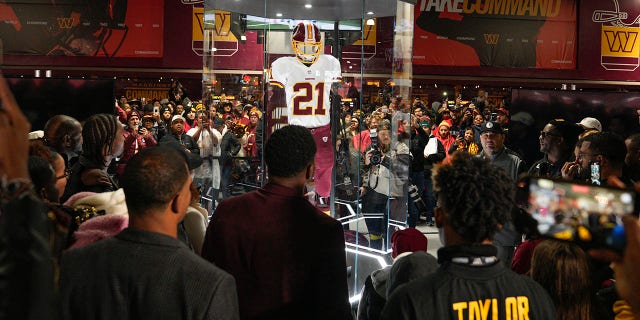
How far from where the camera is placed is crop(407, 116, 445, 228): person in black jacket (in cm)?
822

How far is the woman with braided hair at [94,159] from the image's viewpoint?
3018 mm

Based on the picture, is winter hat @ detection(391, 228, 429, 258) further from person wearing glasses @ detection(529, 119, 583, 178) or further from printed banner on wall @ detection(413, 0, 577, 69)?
printed banner on wall @ detection(413, 0, 577, 69)

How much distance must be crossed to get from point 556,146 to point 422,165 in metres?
3.92

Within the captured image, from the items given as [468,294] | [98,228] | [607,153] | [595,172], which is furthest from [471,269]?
[607,153]

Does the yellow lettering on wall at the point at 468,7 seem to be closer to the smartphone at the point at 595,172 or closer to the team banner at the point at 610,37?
the team banner at the point at 610,37

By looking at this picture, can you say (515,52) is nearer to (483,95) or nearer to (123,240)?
(483,95)

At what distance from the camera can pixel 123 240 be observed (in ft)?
5.03

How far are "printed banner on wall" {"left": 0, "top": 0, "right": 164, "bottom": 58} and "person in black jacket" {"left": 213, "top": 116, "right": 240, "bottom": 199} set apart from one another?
21.5ft

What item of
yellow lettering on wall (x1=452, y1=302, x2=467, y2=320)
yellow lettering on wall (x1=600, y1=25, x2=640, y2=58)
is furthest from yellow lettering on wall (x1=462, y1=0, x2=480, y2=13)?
yellow lettering on wall (x1=452, y1=302, x2=467, y2=320)

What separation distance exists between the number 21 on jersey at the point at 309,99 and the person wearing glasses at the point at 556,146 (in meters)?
1.91

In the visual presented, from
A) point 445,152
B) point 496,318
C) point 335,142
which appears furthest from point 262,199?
point 445,152

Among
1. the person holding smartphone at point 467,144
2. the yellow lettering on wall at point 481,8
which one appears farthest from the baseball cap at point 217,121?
the yellow lettering on wall at point 481,8

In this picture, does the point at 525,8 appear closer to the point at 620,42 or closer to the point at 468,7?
the point at 468,7

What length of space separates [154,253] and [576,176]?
281 centimetres
